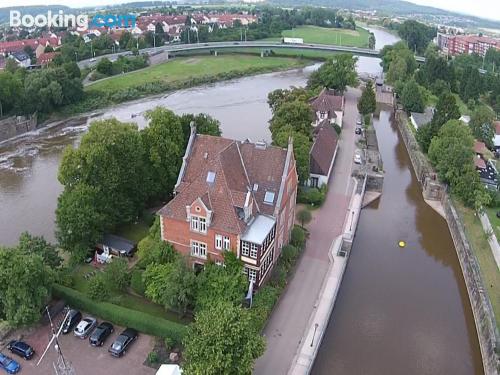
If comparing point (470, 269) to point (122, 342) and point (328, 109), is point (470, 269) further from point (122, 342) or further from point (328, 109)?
point (328, 109)

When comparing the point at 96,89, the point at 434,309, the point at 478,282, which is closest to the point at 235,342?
the point at 434,309

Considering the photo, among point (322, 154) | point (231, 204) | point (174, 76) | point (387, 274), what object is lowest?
point (174, 76)

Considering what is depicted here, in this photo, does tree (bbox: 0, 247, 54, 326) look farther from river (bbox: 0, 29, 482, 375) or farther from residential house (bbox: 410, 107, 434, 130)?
residential house (bbox: 410, 107, 434, 130)

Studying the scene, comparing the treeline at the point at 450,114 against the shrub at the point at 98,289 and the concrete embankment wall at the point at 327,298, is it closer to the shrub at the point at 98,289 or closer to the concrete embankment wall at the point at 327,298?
the concrete embankment wall at the point at 327,298

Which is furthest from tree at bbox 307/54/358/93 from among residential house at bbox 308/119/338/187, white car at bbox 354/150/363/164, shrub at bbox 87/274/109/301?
shrub at bbox 87/274/109/301

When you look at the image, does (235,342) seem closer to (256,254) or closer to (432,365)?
(256,254)

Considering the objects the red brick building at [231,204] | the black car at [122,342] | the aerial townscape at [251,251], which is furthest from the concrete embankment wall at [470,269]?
the black car at [122,342]

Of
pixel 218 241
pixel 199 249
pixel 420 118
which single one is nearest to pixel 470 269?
pixel 218 241
